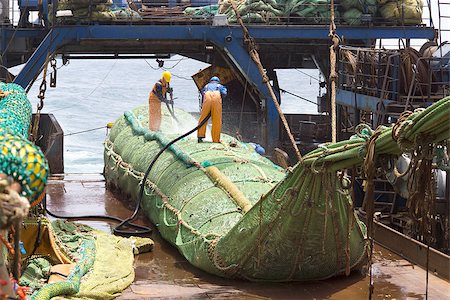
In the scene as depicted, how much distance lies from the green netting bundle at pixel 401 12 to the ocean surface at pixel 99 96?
753cm

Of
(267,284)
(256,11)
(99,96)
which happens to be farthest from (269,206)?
(99,96)

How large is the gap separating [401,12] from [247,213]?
37.7 ft

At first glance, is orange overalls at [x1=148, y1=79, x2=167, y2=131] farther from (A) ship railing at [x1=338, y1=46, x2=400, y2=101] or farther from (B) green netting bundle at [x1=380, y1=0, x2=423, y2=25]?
(B) green netting bundle at [x1=380, y1=0, x2=423, y2=25]

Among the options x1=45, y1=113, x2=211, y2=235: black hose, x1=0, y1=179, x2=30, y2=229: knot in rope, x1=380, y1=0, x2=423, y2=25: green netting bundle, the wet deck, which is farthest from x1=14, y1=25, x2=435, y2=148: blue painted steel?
x1=0, y1=179, x2=30, y2=229: knot in rope

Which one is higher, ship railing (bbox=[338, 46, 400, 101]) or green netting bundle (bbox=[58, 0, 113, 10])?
green netting bundle (bbox=[58, 0, 113, 10])

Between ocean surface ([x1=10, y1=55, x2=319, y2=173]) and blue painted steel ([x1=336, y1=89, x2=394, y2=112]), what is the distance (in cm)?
1087

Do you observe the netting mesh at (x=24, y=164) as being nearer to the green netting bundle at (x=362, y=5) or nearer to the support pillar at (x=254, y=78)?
the support pillar at (x=254, y=78)

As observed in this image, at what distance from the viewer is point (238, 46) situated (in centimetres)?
1952

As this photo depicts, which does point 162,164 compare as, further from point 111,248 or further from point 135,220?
point 111,248

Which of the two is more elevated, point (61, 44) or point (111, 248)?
point (61, 44)

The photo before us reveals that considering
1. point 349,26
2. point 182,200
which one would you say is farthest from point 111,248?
point 349,26

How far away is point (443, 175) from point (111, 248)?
192 inches

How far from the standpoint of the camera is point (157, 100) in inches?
595

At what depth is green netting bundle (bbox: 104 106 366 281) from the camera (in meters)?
9.23
